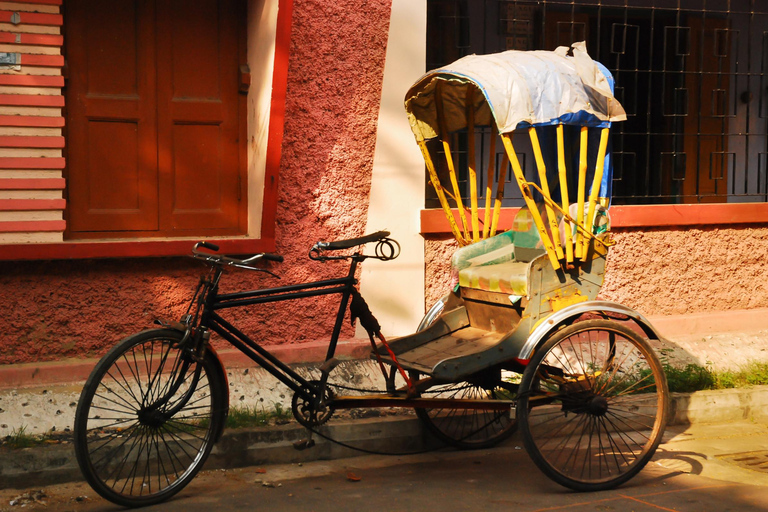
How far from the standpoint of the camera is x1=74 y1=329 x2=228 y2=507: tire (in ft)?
12.5

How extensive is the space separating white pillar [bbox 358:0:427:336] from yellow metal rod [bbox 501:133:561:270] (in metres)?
1.95

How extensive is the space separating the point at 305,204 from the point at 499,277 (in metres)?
1.95

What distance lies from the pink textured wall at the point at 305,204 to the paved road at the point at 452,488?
1.42m

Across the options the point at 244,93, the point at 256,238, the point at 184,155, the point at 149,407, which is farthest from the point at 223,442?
the point at 244,93

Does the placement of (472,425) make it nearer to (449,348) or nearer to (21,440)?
(449,348)

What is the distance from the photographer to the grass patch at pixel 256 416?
4.84 m

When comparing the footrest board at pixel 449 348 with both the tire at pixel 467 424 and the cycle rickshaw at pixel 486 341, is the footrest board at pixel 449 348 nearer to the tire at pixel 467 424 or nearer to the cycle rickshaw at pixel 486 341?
the cycle rickshaw at pixel 486 341

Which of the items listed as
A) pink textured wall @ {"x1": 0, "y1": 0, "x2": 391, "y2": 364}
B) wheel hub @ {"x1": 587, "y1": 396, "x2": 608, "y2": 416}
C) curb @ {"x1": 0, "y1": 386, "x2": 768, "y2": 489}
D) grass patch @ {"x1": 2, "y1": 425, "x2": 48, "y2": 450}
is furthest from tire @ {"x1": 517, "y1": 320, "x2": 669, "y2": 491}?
grass patch @ {"x1": 2, "y1": 425, "x2": 48, "y2": 450}

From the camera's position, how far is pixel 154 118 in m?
5.89

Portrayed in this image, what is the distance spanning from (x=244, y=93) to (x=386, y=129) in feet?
3.44

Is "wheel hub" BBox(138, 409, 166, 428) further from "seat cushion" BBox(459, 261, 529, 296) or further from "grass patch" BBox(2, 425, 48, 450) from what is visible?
"seat cushion" BBox(459, 261, 529, 296)

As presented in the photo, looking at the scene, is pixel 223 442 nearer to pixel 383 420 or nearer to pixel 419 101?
pixel 383 420

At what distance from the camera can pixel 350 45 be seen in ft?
20.0

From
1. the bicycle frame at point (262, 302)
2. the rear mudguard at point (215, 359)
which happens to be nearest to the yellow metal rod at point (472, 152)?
the bicycle frame at point (262, 302)
